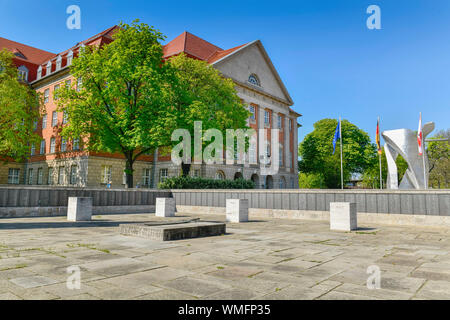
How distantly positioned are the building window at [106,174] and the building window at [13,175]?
56.9 feet

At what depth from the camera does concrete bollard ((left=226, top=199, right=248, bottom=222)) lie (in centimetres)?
1555

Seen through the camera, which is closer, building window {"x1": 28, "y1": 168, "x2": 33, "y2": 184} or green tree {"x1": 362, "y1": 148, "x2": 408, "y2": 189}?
building window {"x1": 28, "y1": 168, "x2": 33, "y2": 184}

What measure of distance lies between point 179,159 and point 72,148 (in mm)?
17140

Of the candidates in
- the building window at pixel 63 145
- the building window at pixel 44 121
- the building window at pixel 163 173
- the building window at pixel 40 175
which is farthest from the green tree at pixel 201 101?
the building window at pixel 40 175

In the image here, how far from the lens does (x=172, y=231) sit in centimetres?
917

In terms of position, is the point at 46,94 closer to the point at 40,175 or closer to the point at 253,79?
the point at 40,175

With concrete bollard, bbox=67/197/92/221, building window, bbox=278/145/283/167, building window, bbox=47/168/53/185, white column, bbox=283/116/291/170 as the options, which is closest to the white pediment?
A: white column, bbox=283/116/291/170

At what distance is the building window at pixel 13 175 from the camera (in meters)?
44.2

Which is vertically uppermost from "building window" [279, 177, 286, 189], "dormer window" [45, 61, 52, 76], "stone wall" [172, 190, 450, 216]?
"dormer window" [45, 61, 52, 76]

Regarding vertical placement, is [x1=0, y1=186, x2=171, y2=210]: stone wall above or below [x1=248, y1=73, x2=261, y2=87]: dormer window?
below

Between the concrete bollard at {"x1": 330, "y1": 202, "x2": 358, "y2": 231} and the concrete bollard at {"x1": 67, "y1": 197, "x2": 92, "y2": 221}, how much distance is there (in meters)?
11.2

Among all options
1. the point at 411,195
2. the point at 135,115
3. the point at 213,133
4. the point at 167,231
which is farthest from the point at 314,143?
the point at 167,231

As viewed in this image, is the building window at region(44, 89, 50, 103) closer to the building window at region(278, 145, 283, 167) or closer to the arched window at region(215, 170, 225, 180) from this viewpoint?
the arched window at region(215, 170, 225, 180)

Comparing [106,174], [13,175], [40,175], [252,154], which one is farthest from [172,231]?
[13,175]
